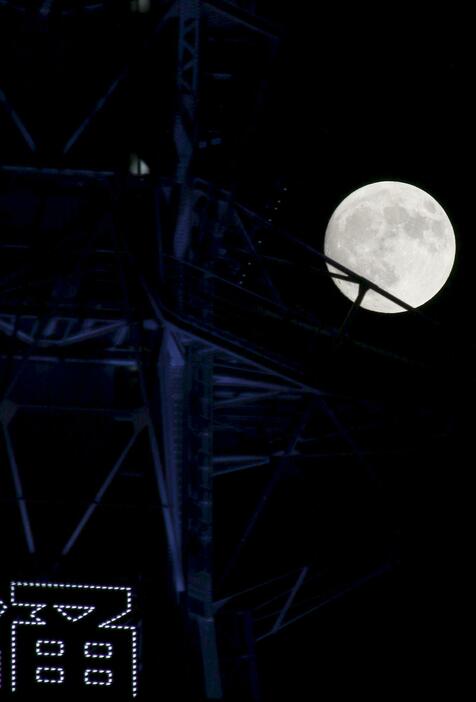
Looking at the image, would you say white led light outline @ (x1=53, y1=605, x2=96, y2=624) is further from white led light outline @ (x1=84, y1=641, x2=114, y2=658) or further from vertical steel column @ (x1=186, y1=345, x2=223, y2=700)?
vertical steel column @ (x1=186, y1=345, x2=223, y2=700)

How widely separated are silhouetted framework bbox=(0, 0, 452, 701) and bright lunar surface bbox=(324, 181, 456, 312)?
35.8 inches

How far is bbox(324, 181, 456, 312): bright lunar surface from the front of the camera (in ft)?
57.7

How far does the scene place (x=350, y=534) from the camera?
1705cm

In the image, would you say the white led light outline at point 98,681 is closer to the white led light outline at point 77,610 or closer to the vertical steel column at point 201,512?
the white led light outline at point 77,610

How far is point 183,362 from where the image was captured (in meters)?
13.4

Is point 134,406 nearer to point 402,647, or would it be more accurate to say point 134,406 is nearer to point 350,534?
point 350,534

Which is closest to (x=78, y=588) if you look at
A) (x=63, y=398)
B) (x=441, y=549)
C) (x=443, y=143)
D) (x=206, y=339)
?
(x=206, y=339)

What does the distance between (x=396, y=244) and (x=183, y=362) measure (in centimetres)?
557

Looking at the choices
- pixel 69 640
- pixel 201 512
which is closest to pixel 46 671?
pixel 69 640

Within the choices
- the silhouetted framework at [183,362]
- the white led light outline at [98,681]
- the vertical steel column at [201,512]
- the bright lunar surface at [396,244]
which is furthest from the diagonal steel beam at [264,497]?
the bright lunar surface at [396,244]

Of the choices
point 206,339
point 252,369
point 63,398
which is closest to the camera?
point 206,339

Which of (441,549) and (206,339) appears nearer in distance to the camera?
(206,339)

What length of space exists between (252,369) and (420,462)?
4.89 m

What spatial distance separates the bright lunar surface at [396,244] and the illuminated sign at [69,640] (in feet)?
22.3
